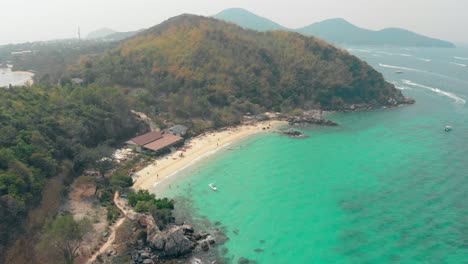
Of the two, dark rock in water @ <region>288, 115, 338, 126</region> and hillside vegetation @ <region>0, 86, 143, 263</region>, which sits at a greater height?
hillside vegetation @ <region>0, 86, 143, 263</region>

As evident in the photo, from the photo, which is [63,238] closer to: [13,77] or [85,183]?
[85,183]

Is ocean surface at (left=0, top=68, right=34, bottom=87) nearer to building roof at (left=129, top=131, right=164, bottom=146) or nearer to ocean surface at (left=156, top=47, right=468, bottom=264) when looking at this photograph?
building roof at (left=129, top=131, right=164, bottom=146)

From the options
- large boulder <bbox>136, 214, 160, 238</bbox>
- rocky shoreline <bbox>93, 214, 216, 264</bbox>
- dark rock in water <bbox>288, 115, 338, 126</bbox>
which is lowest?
rocky shoreline <bbox>93, 214, 216, 264</bbox>

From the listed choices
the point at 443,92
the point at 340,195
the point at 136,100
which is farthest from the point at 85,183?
the point at 443,92

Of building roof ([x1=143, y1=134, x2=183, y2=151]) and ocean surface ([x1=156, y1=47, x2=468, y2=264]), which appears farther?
building roof ([x1=143, y1=134, x2=183, y2=151])

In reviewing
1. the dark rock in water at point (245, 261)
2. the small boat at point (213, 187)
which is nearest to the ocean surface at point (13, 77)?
the small boat at point (213, 187)

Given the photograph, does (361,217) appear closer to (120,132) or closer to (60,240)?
(60,240)

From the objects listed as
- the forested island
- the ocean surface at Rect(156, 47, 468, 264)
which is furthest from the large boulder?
the ocean surface at Rect(156, 47, 468, 264)
